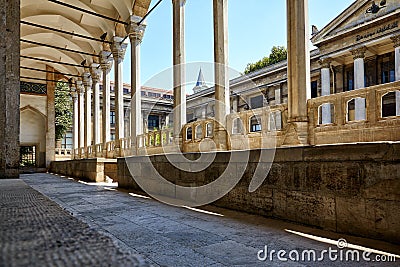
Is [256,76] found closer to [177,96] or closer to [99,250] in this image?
[177,96]

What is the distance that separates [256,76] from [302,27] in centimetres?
1809

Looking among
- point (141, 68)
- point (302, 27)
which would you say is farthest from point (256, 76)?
point (302, 27)

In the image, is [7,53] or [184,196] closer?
[7,53]

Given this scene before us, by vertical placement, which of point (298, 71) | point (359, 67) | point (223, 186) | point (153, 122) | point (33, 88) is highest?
point (33, 88)

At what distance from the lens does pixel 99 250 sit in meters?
0.71

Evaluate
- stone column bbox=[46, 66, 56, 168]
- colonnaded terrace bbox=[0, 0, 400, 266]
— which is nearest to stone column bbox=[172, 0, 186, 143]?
colonnaded terrace bbox=[0, 0, 400, 266]

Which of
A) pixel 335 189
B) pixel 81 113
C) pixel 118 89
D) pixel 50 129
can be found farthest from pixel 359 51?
pixel 50 129

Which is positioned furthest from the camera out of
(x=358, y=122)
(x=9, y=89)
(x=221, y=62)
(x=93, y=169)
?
(x=93, y=169)

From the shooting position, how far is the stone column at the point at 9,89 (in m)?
3.32

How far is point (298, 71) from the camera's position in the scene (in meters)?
6.33

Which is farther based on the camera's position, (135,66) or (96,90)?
(96,90)

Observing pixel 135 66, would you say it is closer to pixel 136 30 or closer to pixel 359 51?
pixel 136 30

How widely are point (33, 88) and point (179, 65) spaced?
54.2 ft

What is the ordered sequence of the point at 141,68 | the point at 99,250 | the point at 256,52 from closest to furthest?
the point at 99,250
the point at 141,68
the point at 256,52
